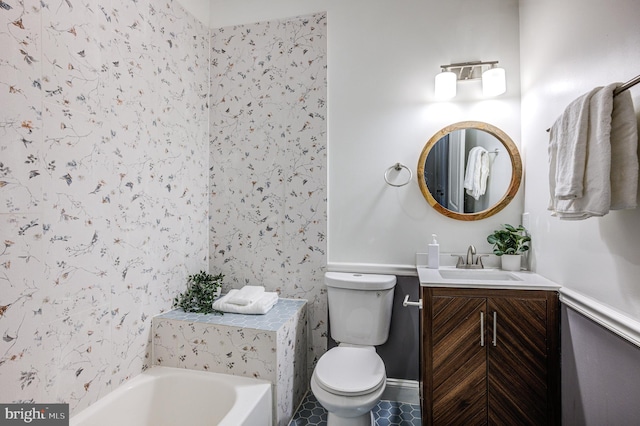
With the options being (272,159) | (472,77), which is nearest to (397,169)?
(472,77)

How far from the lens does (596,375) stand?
1223mm

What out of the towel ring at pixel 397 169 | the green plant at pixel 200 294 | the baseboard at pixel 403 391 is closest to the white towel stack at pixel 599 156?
the towel ring at pixel 397 169

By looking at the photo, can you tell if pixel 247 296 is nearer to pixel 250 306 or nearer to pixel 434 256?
pixel 250 306

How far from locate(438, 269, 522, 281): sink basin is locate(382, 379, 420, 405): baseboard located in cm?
78

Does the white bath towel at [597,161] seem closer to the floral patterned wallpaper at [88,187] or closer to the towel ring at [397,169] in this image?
the towel ring at [397,169]

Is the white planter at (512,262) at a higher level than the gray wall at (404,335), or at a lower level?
higher

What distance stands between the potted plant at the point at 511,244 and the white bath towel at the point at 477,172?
0.90 ft

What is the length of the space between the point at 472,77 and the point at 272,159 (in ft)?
4.70

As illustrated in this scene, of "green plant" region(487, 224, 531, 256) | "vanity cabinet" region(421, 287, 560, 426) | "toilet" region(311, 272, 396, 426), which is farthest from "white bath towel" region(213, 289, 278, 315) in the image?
"green plant" region(487, 224, 531, 256)

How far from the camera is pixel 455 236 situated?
2105 millimetres

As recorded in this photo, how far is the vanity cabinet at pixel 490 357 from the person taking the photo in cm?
153

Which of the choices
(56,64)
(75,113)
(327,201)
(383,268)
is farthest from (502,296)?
(56,64)

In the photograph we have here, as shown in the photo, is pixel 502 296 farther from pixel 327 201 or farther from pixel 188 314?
pixel 188 314

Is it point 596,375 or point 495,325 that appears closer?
point 596,375
